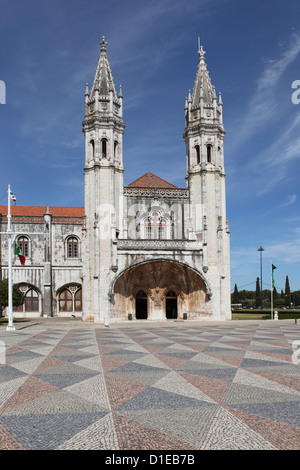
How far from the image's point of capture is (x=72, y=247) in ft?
145

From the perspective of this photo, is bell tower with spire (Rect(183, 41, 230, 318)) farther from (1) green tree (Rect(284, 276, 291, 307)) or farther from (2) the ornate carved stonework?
(1) green tree (Rect(284, 276, 291, 307))

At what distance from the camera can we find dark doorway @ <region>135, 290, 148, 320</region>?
118 feet

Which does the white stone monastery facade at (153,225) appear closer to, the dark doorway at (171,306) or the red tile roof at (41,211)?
the dark doorway at (171,306)

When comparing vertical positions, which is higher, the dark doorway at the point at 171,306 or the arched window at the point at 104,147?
the arched window at the point at 104,147

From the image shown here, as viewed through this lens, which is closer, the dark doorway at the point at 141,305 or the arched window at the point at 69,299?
the dark doorway at the point at 141,305

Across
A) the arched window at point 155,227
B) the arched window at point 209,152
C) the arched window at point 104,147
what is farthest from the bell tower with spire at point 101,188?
the arched window at point 209,152

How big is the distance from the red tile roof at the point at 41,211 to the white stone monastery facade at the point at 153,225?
446 inches

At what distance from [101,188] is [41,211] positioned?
583 inches

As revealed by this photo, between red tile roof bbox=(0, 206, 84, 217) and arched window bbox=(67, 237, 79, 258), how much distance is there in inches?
140

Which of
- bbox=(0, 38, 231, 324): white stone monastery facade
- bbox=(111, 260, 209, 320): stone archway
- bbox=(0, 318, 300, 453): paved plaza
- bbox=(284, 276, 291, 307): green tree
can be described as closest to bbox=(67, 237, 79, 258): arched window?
bbox=(0, 38, 231, 324): white stone monastery facade

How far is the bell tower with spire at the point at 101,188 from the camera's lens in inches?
1312
